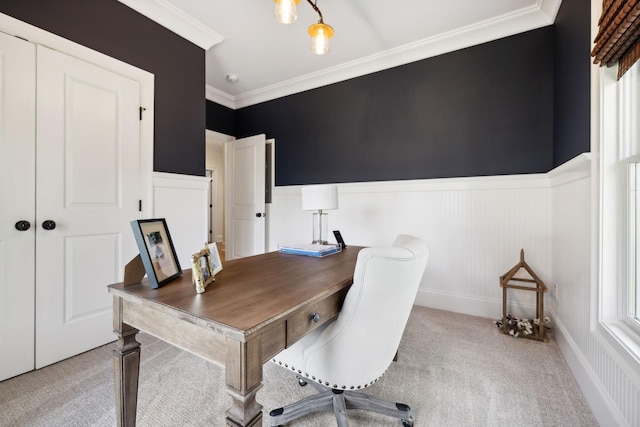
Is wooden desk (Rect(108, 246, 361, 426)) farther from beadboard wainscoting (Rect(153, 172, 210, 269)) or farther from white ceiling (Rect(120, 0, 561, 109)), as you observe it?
white ceiling (Rect(120, 0, 561, 109))

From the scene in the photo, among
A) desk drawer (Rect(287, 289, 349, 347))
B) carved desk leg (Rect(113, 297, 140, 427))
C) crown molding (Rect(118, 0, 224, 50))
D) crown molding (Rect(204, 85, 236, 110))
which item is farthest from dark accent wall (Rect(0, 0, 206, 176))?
desk drawer (Rect(287, 289, 349, 347))

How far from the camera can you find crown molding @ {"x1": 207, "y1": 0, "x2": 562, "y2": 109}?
2.30 meters

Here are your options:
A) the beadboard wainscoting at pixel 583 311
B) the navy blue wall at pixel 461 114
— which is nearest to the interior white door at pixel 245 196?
the navy blue wall at pixel 461 114

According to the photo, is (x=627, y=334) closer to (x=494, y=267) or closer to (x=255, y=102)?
(x=494, y=267)

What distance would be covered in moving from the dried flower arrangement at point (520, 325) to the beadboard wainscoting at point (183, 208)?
2715 millimetres

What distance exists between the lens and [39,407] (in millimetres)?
1347

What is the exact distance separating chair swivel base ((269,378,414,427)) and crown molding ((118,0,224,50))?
295 centimetres

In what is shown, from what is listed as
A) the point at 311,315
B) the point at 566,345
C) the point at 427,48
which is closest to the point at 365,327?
the point at 311,315

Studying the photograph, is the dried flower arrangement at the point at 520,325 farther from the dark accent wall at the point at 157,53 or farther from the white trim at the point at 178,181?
the dark accent wall at the point at 157,53

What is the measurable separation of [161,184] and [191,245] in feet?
2.15

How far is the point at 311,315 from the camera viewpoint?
90cm

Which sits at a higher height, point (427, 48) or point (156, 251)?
point (427, 48)

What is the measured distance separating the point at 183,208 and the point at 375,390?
2.15m

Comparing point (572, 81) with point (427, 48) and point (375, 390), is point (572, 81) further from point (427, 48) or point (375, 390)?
point (375, 390)
